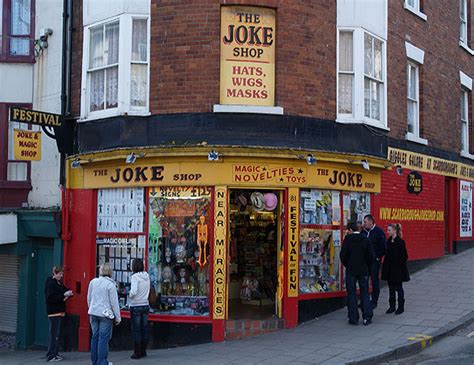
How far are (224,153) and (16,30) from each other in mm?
6939

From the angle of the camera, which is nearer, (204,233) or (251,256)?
(204,233)

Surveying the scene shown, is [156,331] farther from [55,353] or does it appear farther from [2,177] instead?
[2,177]

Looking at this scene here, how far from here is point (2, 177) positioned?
14.0 metres

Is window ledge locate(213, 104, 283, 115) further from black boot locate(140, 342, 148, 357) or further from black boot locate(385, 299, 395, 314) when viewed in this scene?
black boot locate(140, 342, 148, 357)

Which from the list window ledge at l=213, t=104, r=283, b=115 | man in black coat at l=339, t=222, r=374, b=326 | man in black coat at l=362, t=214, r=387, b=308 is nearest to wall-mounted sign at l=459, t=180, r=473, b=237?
man in black coat at l=362, t=214, r=387, b=308

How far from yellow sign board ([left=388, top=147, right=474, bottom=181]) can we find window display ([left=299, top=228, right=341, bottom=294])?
121 inches

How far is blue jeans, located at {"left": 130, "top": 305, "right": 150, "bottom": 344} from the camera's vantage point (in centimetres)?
1023

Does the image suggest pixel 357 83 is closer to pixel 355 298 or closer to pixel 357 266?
pixel 357 266

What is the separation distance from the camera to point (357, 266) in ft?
35.9

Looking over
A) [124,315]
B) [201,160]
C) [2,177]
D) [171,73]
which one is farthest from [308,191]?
[2,177]

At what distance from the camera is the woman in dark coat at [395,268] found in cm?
1134

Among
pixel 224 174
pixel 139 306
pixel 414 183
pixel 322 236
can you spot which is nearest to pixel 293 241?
pixel 322 236

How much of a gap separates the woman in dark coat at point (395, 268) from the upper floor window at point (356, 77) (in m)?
2.62

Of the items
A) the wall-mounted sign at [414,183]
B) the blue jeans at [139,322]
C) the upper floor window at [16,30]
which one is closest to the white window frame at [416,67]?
the wall-mounted sign at [414,183]
